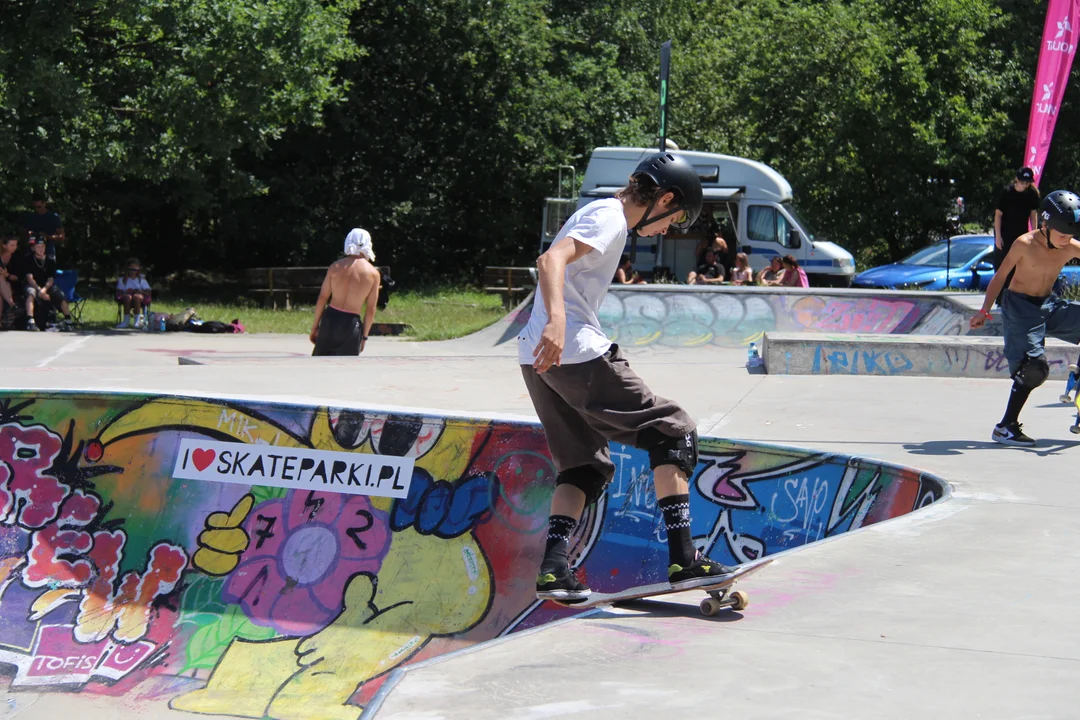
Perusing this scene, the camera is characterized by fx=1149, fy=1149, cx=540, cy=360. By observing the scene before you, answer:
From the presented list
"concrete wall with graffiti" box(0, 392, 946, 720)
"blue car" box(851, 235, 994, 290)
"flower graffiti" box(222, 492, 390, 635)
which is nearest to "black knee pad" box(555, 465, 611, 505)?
"concrete wall with graffiti" box(0, 392, 946, 720)

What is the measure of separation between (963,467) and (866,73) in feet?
66.7

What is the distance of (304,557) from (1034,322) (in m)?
4.31

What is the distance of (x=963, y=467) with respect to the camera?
19.1 ft

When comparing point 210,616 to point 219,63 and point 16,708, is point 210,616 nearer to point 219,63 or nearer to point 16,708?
point 16,708

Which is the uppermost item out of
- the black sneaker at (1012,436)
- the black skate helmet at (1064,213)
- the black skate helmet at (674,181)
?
the black skate helmet at (674,181)

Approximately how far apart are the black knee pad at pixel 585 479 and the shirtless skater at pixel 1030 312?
11.8 ft

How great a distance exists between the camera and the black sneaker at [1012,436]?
21.6 ft

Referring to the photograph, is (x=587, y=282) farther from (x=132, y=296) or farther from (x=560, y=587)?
(x=132, y=296)

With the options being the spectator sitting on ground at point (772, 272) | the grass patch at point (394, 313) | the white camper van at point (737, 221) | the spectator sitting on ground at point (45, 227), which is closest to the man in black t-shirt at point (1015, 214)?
the spectator sitting on ground at point (772, 272)

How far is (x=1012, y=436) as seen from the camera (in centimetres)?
660

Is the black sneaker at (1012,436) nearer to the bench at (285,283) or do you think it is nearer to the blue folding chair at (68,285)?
the blue folding chair at (68,285)

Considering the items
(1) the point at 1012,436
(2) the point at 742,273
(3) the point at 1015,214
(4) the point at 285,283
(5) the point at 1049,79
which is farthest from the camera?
(4) the point at 285,283

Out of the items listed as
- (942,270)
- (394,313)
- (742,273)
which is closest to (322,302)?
(742,273)

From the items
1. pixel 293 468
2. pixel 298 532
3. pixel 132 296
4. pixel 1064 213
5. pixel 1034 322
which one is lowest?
pixel 132 296
